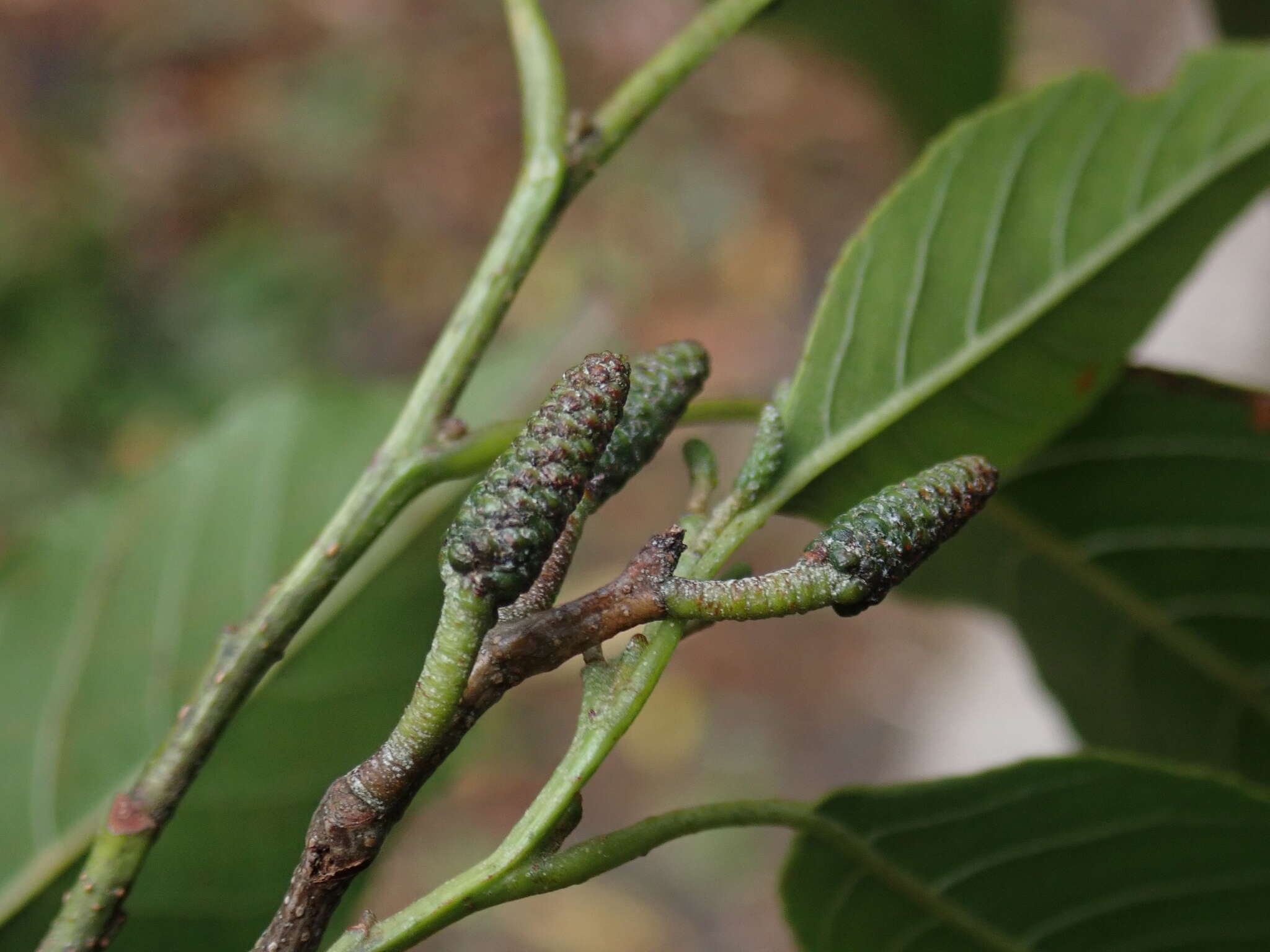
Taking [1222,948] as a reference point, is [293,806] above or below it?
above

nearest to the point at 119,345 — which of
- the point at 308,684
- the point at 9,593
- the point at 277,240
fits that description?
the point at 277,240

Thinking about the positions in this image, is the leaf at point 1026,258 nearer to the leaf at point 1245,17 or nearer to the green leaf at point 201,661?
the green leaf at point 201,661

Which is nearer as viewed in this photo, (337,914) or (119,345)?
(337,914)

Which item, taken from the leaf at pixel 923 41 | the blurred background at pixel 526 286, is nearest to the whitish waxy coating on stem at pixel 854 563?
the leaf at pixel 923 41

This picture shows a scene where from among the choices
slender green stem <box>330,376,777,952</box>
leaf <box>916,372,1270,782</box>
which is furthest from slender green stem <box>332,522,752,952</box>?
leaf <box>916,372,1270,782</box>

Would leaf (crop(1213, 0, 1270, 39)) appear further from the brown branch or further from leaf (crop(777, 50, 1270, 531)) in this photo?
the brown branch

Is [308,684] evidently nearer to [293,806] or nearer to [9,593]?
[293,806]
